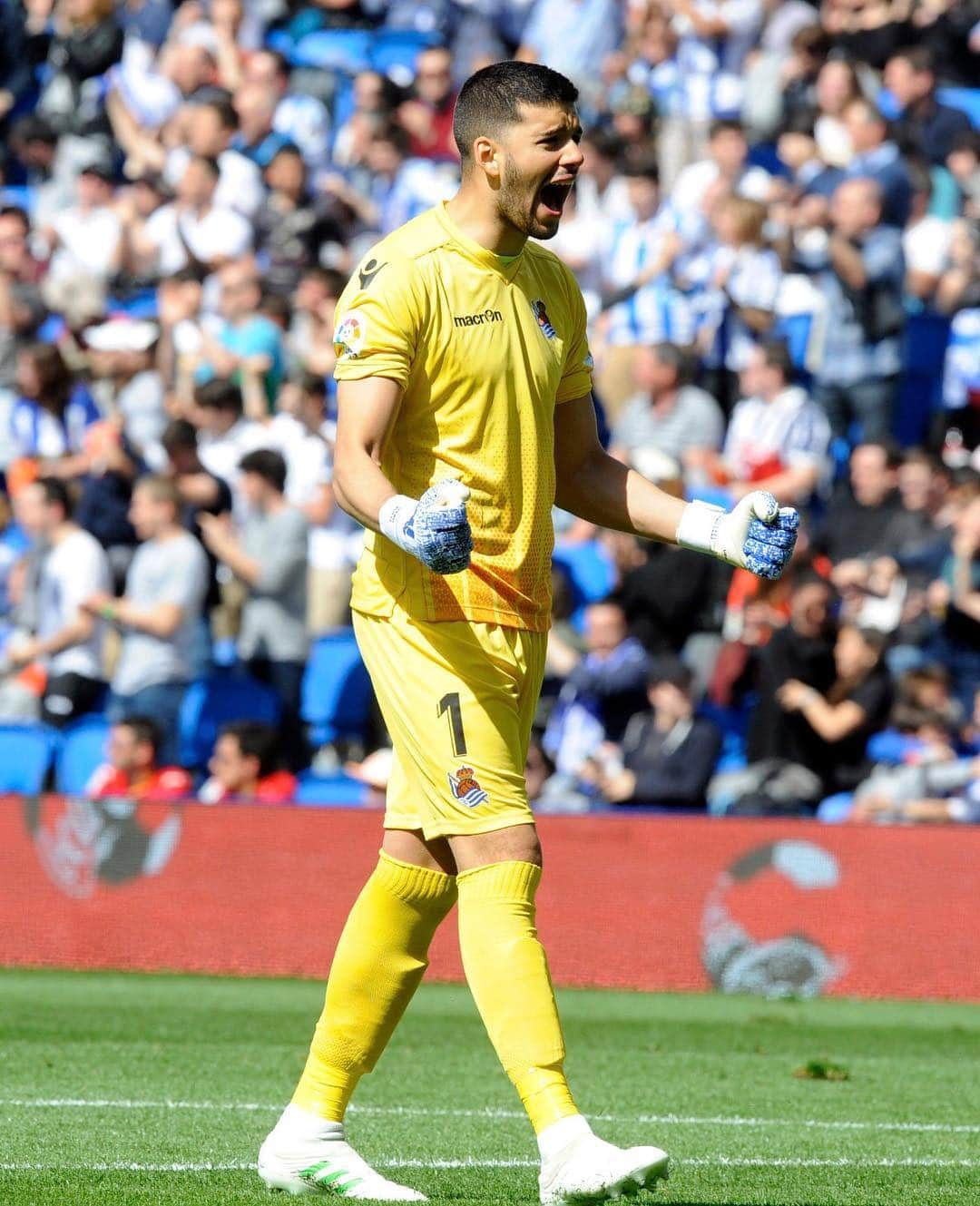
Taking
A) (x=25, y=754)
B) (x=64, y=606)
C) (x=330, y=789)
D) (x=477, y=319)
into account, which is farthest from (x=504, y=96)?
(x=25, y=754)

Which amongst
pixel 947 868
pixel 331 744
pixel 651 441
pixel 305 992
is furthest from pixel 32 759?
pixel 947 868

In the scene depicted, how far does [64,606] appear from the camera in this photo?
13047 millimetres

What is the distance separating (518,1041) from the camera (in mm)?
4684

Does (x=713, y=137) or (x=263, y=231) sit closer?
(x=713, y=137)

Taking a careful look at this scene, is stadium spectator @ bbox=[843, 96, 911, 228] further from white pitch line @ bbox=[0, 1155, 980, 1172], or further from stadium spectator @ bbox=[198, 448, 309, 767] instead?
white pitch line @ bbox=[0, 1155, 980, 1172]

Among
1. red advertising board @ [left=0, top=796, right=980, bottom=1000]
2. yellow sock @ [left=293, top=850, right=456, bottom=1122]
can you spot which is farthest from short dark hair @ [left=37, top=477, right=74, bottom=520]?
yellow sock @ [left=293, top=850, right=456, bottom=1122]

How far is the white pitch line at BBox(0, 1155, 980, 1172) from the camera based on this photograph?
527 cm

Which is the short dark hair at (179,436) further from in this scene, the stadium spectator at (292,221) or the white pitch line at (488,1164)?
the white pitch line at (488,1164)

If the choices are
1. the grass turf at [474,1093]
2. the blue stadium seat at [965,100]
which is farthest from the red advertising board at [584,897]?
the blue stadium seat at [965,100]

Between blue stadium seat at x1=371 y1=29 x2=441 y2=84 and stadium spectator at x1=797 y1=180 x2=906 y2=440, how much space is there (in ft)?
21.7

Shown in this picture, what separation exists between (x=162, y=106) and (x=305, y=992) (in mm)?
10294

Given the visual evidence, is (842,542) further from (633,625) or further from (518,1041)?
(518,1041)

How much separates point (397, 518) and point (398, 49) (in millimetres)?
15857

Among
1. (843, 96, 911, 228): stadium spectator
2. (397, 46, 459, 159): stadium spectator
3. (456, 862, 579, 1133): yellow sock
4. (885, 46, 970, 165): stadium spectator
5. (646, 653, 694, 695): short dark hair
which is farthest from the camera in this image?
(397, 46, 459, 159): stadium spectator
